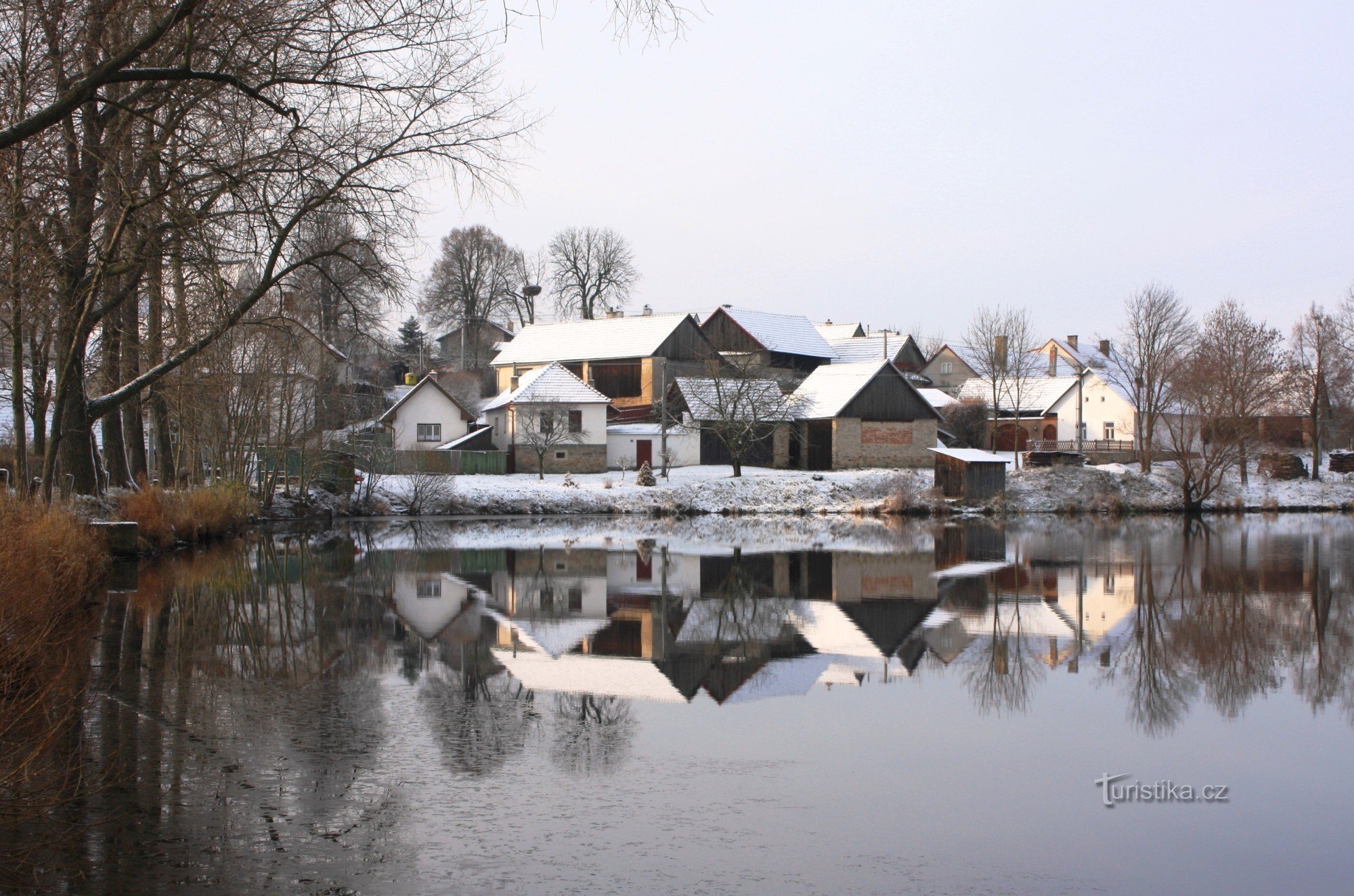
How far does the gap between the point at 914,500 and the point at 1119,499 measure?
792 cm

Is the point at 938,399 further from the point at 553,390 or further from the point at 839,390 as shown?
the point at 553,390

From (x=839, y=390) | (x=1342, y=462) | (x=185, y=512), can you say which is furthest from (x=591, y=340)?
(x=185, y=512)

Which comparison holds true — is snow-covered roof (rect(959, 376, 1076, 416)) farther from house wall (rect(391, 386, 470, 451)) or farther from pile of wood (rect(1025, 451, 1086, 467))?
house wall (rect(391, 386, 470, 451))

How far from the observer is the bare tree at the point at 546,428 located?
50.2 meters

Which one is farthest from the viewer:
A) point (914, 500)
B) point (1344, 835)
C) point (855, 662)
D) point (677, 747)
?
point (914, 500)

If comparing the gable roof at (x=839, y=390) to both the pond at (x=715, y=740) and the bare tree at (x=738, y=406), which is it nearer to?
the bare tree at (x=738, y=406)

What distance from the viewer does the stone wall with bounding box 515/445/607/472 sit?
51281 mm

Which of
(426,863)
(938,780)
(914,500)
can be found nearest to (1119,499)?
(914,500)

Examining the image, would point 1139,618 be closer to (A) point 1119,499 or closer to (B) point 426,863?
(B) point 426,863

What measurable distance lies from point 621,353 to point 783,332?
11135 millimetres

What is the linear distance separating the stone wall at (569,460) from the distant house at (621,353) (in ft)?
27.6

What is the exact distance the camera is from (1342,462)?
2004 inches

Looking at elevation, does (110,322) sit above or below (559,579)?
above

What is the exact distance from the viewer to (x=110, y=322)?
20281 millimetres
